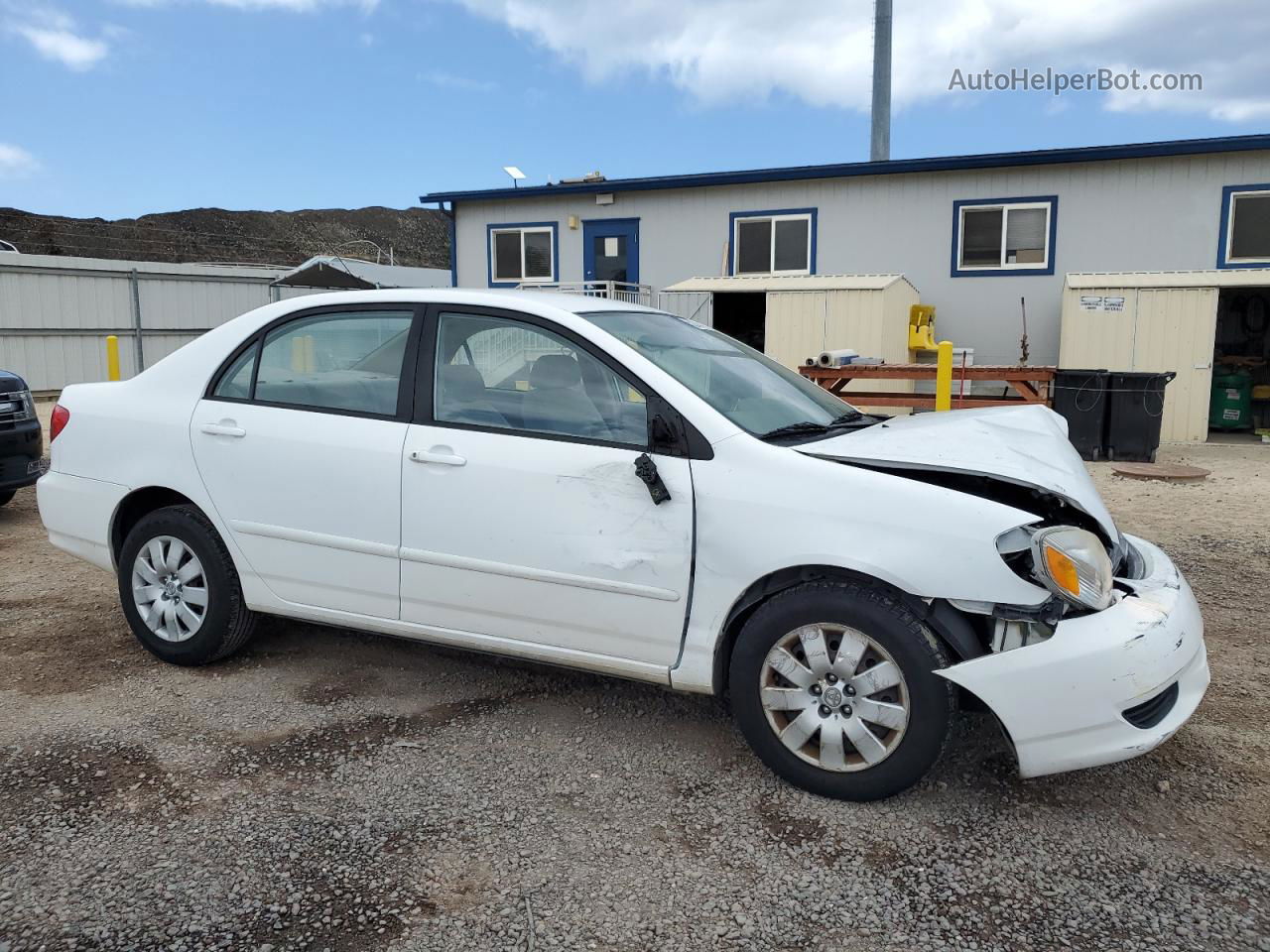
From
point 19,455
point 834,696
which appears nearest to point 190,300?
point 19,455

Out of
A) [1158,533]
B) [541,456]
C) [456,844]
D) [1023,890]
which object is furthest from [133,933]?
[1158,533]

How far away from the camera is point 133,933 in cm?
245

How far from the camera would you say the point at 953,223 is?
1512cm

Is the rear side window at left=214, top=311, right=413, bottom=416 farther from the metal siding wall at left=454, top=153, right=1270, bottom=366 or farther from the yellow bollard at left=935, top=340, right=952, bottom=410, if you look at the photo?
the metal siding wall at left=454, top=153, right=1270, bottom=366

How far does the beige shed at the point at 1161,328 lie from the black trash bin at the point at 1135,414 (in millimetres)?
2033

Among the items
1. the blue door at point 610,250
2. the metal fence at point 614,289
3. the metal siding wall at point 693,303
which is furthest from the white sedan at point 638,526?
the blue door at point 610,250

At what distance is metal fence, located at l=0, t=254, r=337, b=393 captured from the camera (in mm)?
16891

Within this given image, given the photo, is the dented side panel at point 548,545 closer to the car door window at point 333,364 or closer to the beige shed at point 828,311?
the car door window at point 333,364

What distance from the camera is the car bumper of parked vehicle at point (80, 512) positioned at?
4344 millimetres

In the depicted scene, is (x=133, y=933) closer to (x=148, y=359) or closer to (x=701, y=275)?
(x=701, y=275)

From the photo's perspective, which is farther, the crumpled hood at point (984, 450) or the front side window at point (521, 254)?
the front side window at point (521, 254)

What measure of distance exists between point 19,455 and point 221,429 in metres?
4.12

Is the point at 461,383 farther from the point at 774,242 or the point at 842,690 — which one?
the point at 774,242

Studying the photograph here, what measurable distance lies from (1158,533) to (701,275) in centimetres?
1083
